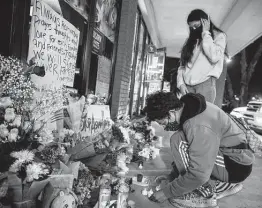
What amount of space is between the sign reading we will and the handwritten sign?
0.54 metres

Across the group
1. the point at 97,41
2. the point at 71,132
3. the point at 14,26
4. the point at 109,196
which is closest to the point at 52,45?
the point at 14,26

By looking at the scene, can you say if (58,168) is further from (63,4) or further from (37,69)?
(63,4)

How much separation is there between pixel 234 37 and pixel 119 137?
26.5 feet

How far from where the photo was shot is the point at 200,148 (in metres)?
2.03

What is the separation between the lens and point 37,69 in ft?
7.05

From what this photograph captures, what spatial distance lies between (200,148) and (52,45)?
212 cm

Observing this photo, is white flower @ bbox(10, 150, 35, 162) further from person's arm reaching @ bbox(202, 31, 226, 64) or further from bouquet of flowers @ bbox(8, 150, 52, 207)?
person's arm reaching @ bbox(202, 31, 226, 64)

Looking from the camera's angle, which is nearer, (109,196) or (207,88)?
(109,196)

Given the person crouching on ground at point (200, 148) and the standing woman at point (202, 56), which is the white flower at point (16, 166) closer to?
the person crouching on ground at point (200, 148)

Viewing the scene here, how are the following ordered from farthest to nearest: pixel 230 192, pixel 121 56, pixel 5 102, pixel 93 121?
pixel 121 56 < pixel 93 121 < pixel 230 192 < pixel 5 102

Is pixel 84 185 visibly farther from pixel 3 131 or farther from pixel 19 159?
pixel 3 131

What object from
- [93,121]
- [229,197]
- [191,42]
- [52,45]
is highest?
[191,42]

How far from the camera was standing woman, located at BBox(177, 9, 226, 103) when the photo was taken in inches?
129

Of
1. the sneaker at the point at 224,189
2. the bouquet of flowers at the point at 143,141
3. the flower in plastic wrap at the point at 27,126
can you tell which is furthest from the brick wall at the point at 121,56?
the flower in plastic wrap at the point at 27,126
